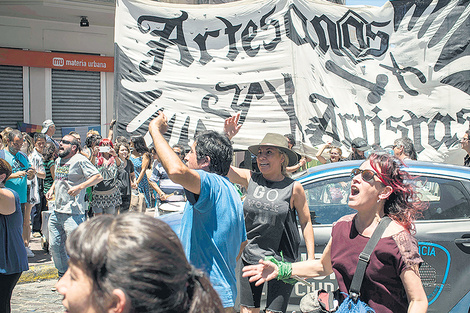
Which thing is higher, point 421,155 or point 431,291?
point 421,155

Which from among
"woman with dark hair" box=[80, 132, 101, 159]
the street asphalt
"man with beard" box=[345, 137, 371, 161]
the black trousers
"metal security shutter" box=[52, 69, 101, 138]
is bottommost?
the street asphalt

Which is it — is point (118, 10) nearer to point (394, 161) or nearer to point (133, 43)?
point (133, 43)

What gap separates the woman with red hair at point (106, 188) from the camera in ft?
26.1

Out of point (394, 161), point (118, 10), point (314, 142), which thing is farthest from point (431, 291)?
point (118, 10)

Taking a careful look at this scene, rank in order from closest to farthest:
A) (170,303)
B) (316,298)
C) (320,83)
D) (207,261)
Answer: (170,303) < (316,298) < (207,261) < (320,83)

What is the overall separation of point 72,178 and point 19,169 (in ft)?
6.42

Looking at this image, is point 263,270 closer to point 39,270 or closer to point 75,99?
point 39,270

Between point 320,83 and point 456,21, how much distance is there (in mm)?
2160

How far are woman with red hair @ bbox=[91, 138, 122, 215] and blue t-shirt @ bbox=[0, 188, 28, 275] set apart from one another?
11.5 ft

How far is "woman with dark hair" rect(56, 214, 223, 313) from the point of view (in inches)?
50.7

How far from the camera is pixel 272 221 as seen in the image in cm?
402

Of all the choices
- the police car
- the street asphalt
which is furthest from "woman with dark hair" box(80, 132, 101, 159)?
the police car

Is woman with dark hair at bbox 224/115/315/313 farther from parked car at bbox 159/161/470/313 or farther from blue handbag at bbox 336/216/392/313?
blue handbag at bbox 336/216/392/313

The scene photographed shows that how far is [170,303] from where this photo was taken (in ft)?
4.38
